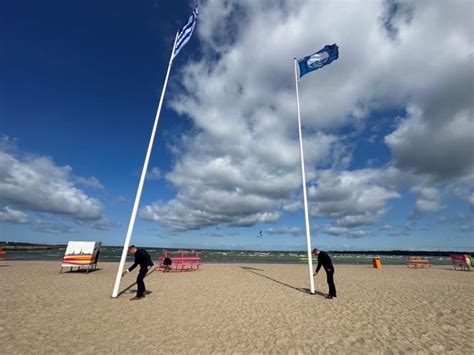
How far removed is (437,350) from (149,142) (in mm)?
10614

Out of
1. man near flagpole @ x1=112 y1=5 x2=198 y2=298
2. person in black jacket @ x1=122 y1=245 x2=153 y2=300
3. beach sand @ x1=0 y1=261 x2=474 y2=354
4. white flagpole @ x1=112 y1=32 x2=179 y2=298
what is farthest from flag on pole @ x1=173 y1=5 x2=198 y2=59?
beach sand @ x1=0 y1=261 x2=474 y2=354

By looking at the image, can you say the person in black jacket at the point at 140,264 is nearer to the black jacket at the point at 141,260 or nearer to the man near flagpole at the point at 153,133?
the black jacket at the point at 141,260

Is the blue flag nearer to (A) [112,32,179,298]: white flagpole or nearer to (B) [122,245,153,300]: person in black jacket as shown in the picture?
(A) [112,32,179,298]: white flagpole

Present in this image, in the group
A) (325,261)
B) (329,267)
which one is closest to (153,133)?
(325,261)

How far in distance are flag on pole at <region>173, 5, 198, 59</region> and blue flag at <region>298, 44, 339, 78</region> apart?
19.4 feet

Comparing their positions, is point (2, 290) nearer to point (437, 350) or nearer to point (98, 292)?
point (98, 292)

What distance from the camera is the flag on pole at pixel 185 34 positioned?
12914 millimetres

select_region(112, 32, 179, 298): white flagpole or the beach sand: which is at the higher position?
select_region(112, 32, 179, 298): white flagpole

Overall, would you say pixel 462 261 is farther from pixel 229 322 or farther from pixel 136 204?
pixel 136 204

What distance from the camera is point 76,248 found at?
58.2 ft

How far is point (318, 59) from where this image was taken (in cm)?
1502

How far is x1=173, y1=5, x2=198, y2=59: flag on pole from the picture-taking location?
12914mm

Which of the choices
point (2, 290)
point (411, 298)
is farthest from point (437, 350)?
point (2, 290)

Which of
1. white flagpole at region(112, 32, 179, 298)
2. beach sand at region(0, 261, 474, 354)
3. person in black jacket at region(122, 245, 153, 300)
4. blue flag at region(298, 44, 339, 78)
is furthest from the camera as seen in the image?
blue flag at region(298, 44, 339, 78)
